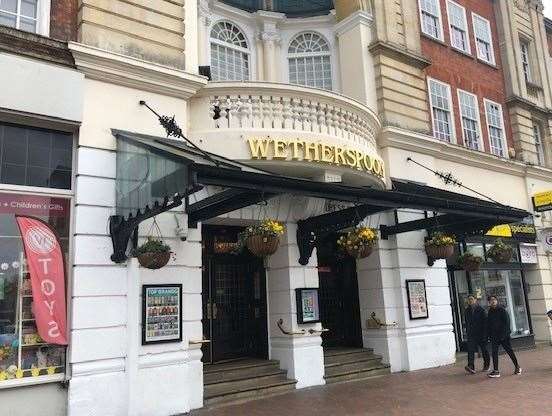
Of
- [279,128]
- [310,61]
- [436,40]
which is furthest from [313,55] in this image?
[279,128]

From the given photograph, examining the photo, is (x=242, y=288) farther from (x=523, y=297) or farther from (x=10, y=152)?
(x=523, y=297)

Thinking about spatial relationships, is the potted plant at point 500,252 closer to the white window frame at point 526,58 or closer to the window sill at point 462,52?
the window sill at point 462,52

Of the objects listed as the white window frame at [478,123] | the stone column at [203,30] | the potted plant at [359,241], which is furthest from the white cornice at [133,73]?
the white window frame at [478,123]

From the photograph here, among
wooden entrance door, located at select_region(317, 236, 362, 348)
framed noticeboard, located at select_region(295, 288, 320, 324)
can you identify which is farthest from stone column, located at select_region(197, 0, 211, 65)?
framed noticeboard, located at select_region(295, 288, 320, 324)

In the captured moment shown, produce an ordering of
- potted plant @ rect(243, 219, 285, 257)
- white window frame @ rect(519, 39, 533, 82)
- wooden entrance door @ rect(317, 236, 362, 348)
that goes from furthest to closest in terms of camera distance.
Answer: white window frame @ rect(519, 39, 533, 82), wooden entrance door @ rect(317, 236, 362, 348), potted plant @ rect(243, 219, 285, 257)

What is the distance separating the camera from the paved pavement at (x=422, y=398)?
844 centimetres

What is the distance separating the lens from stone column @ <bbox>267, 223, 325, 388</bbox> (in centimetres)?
1080

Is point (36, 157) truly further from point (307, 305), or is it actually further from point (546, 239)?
point (546, 239)

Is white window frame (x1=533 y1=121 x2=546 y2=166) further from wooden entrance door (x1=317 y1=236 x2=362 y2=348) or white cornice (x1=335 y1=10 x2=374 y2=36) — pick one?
wooden entrance door (x1=317 y1=236 x2=362 y2=348)

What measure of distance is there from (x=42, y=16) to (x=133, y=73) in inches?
68.2

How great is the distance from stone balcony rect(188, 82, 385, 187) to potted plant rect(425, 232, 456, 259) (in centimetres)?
303

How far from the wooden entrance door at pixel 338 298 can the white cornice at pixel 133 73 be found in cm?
577

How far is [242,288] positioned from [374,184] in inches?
154

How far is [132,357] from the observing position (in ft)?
27.5
